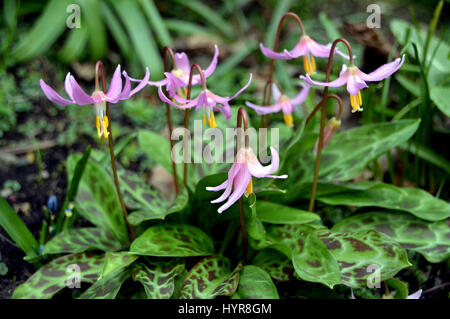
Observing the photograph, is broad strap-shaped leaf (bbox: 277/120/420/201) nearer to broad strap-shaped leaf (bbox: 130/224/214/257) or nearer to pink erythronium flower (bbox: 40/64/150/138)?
broad strap-shaped leaf (bbox: 130/224/214/257)

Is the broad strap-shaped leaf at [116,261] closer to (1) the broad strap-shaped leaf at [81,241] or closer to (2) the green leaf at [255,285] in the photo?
(1) the broad strap-shaped leaf at [81,241]

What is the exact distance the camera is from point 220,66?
11.9 ft

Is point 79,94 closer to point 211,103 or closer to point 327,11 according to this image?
point 211,103

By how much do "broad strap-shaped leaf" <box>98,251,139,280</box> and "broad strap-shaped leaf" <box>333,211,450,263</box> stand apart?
87cm

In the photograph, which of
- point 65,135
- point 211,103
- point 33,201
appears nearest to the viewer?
point 211,103

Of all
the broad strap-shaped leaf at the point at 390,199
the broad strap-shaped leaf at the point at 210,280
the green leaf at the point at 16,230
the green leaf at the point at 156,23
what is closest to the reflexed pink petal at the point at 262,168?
the broad strap-shaped leaf at the point at 210,280

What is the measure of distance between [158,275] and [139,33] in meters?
2.19

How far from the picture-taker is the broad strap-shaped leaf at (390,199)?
1.89 m

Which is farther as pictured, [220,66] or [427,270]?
[220,66]

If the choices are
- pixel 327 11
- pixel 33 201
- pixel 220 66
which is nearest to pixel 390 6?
pixel 327 11

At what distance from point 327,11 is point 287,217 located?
2.77 m

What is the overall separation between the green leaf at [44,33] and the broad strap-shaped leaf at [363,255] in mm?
2374
